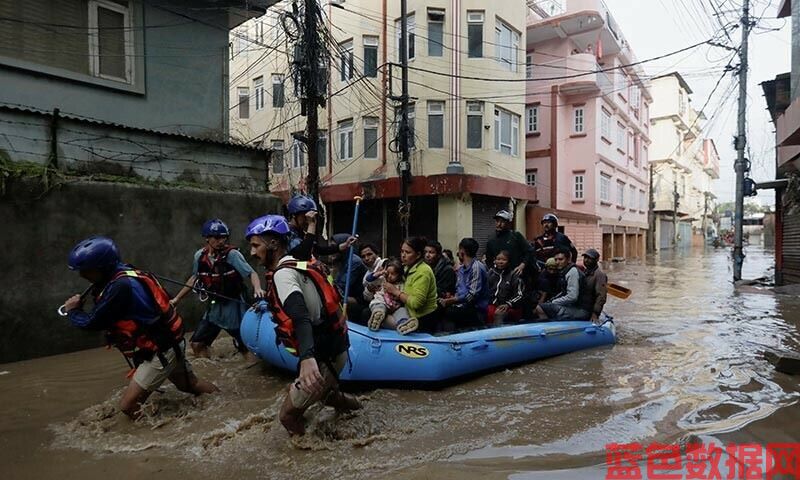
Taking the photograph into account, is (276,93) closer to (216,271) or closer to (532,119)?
(532,119)

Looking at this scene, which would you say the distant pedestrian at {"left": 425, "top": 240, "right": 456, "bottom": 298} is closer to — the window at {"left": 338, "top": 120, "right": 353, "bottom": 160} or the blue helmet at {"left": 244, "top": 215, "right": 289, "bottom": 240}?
the blue helmet at {"left": 244, "top": 215, "right": 289, "bottom": 240}

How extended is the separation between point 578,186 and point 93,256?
22292mm

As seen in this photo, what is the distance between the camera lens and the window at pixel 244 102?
23.2 meters

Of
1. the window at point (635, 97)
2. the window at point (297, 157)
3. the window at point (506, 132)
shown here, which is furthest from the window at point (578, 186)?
the window at point (297, 157)

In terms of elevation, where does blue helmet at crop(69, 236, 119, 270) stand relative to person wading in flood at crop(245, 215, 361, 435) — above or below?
above

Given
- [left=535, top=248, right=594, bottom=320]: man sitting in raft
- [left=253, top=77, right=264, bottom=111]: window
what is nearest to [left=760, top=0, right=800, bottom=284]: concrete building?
[left=535, top=248, right=594, bottom=320]: man sitting in raft

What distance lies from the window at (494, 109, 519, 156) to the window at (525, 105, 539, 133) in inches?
184

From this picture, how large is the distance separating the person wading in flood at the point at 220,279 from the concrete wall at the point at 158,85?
4.50m

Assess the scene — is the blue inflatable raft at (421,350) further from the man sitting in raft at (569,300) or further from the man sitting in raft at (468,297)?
the man sitting in raft at (569,300)

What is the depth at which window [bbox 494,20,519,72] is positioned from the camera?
56.9 feet

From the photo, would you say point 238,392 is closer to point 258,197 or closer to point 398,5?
point 258,197

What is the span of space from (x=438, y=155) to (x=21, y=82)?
1164cm

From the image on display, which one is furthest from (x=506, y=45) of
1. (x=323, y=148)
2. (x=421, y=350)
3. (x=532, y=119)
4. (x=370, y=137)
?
(x=421, y=350)

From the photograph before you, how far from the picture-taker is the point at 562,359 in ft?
19.9
